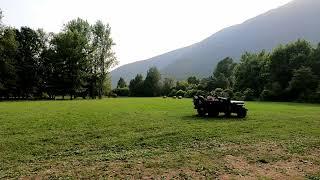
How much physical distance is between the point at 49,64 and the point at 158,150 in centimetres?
7224

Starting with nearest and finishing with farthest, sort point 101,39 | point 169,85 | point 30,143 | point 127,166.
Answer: point 127,166 < point 30,143 < point 101,39 < point 169,85

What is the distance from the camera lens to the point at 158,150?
53.0 feet

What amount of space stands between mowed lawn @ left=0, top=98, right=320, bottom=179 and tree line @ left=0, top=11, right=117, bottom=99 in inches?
2260

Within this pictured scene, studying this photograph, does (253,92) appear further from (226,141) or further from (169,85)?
(226,141)

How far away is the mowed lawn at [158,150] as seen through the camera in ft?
42.7

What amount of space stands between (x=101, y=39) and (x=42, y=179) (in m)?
80.9

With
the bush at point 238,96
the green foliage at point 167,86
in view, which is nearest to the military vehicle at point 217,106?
the bush at point 238,96

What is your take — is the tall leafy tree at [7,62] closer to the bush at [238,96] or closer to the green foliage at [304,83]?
the bush at [238,96]

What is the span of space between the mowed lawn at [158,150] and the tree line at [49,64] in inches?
2260

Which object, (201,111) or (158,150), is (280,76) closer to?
(201,111)

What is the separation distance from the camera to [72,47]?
83188 mm

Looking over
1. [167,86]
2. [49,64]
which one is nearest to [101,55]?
[49,64]

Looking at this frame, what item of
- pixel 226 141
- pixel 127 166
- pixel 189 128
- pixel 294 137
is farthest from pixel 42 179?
pixel 294 137

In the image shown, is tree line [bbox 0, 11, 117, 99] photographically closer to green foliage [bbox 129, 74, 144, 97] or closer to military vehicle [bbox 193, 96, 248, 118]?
green foliage [bbox 129, 74, 144, 97]
